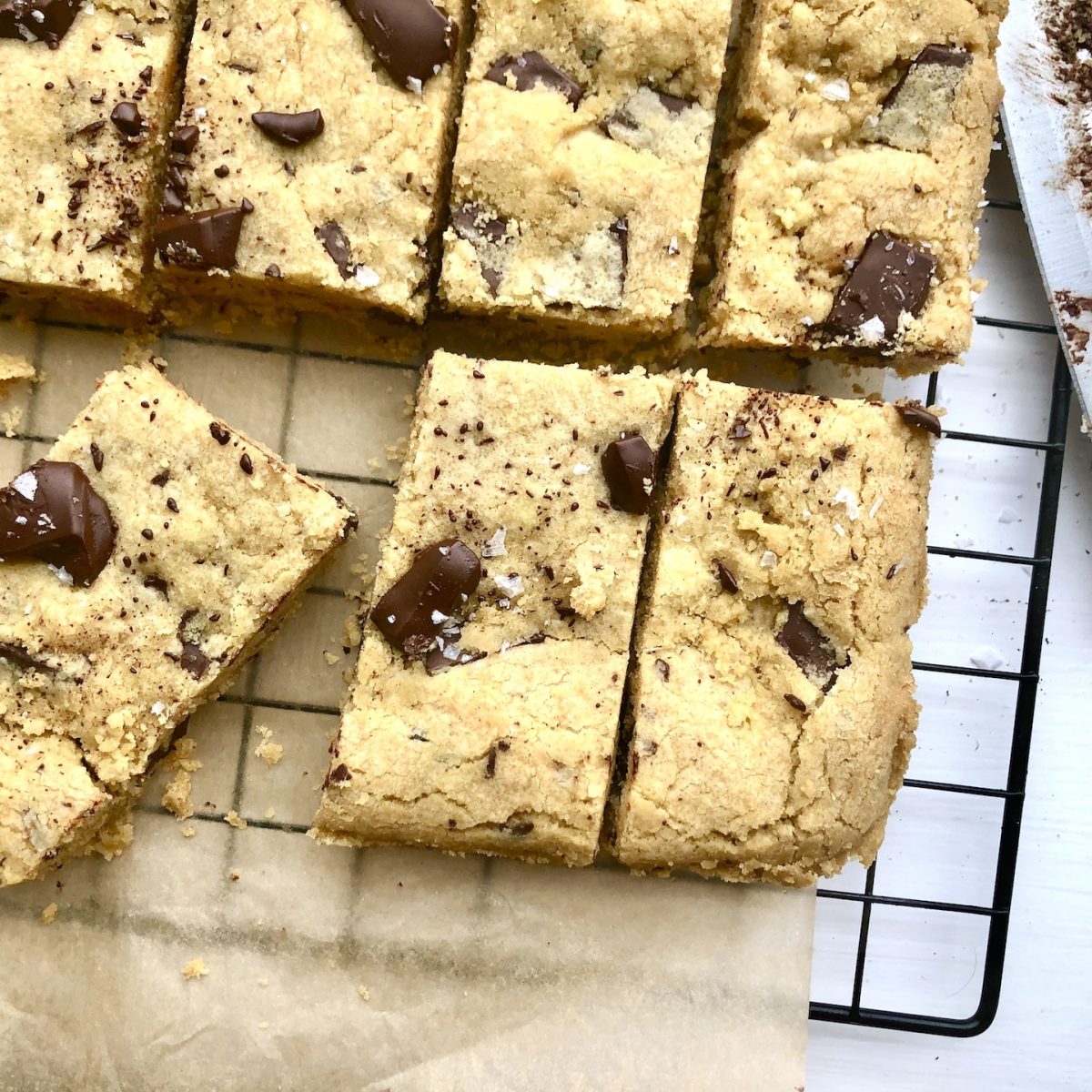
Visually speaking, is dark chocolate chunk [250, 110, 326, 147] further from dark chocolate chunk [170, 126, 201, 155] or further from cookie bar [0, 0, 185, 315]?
cookie bar [0, 0, 185, 315]

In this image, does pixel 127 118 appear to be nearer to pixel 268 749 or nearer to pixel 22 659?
pixel 22 659

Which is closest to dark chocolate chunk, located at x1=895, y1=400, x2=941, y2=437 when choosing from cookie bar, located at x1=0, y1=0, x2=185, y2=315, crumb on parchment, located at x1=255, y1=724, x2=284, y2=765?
crumb on parchment, located at x1=255, y1=724, x2=284, y2=765

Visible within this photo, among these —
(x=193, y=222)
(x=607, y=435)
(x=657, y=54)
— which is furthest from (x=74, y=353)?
(x=657, y=54)

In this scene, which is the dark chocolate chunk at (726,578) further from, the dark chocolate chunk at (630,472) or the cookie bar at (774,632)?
the dark chocolate chunk at (630,472)

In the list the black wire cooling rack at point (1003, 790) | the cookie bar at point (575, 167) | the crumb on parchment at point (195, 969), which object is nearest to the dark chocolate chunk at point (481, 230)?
the cookie bar at point (575, 167)

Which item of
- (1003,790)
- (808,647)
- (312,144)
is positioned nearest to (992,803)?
(1003,790)

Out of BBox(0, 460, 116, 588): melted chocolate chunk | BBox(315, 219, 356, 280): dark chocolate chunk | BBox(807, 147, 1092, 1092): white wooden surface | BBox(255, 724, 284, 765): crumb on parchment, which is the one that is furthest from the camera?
BBox(807, 147, 1092, 1092): white wooden surface
